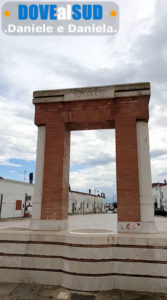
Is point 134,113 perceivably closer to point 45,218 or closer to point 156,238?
point 156,238

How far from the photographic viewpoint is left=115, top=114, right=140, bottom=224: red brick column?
20.6ft

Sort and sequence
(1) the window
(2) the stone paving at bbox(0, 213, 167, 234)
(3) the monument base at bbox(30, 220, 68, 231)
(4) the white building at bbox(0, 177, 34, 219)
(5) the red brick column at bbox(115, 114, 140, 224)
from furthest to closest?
(1) the window, (4) the white building at bbox(0, 177, 34, 219), (2) the stone paving at bbox(0, 213, 167, 234), (3) the monument base at bbox(30, 220, 68, 231), (5) the red brick column at bbox(115, 114, 140, 224)

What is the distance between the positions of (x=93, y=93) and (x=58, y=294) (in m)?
5.93

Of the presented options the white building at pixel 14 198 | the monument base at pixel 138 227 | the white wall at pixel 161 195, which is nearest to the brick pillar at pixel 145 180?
the monument base at pixel 138 227

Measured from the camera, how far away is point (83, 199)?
43750 millimetres

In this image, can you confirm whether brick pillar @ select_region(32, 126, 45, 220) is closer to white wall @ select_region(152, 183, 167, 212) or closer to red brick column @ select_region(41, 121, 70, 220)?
red brick column @ select_region(41, 121, 70, 220)

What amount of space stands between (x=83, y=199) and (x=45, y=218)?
37976 millimetres

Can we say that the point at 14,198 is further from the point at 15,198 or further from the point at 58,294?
the point at 58,294

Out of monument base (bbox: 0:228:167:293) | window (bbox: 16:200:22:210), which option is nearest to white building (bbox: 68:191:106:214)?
window (bbox: 16:200:22:210)

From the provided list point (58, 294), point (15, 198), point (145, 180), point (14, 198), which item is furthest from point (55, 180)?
point (15, 198)

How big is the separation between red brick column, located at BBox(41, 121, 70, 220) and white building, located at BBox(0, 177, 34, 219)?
65.4 feet

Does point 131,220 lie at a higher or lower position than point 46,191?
lower

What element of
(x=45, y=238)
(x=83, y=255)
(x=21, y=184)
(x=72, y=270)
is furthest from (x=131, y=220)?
(x=21, y=184)

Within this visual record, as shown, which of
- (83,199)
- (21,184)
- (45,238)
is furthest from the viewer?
(83,199)
